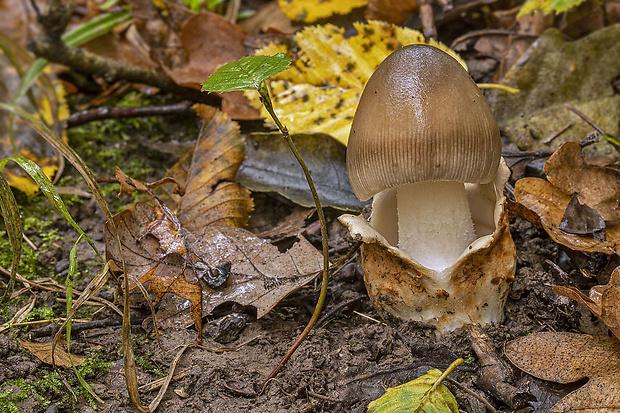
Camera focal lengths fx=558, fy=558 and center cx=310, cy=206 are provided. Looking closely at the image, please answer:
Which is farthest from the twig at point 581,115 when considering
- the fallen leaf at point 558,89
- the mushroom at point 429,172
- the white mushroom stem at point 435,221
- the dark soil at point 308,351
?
the white mushroom stem at point 435,221

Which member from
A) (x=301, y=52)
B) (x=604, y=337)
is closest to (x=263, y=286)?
(x=604, y=337)

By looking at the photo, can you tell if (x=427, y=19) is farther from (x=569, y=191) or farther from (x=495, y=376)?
(x=495, y=376)

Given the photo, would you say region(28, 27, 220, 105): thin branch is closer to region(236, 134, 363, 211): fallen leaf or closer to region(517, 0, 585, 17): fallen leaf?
region(236, 134, 363, 211): fallen leaf

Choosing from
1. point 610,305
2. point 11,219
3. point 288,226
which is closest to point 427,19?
point 288,226

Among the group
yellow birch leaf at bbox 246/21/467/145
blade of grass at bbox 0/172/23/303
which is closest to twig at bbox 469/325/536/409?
yellow birch leaf at bbox 246/21/467/145

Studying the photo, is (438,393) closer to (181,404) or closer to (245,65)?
(181,404)
